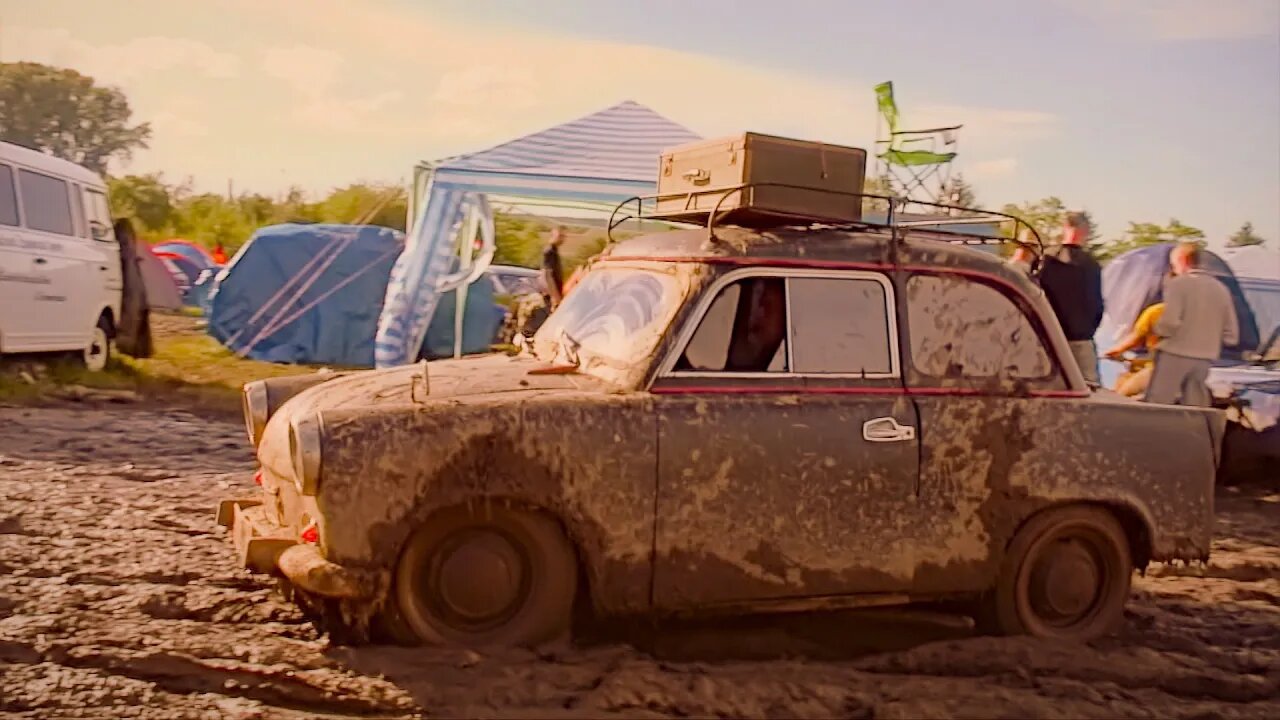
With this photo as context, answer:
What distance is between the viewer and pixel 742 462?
4852mm

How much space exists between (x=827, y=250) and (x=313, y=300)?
42.2ft

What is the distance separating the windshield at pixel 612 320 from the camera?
5.04m

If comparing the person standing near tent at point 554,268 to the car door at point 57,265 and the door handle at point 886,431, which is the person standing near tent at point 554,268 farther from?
the door handle at point 886,431

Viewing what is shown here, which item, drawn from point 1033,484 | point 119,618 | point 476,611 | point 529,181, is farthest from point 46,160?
point 1033,484

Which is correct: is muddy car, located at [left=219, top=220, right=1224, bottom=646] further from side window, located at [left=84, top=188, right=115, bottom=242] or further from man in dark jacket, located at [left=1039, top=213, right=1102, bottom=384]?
side window, located at [left=84, top=188, right=115, bottom=242]

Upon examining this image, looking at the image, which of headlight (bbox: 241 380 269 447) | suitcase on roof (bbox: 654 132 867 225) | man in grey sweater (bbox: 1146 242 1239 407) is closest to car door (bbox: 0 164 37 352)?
headlight (bbox: 241 380 269 447)

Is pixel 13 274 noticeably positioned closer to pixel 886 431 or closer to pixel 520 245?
pixel 886 431

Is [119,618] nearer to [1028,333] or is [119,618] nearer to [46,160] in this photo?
[1028,333]

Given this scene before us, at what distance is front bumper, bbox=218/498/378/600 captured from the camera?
4438 millimetres

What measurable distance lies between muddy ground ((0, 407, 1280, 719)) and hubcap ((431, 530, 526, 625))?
18cm

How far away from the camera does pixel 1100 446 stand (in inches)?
211

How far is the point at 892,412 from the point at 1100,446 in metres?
1.00

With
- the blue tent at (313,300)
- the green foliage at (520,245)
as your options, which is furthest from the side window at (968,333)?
the green foliage at (520,245)

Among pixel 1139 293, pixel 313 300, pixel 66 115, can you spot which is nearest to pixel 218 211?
pixel 66 115
